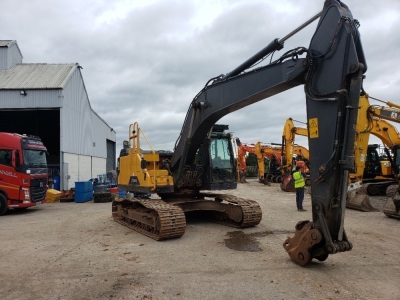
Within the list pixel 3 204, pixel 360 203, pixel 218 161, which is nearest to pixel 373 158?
pixel 360 203

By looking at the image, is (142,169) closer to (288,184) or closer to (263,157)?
(288,184)

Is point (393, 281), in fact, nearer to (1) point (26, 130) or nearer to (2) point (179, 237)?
(2) point (179, 237)

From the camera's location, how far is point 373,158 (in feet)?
66.5

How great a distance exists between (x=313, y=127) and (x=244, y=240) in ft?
11.5

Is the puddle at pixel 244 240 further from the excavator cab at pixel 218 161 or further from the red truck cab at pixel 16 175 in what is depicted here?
the red truck cab at pixel 16 175

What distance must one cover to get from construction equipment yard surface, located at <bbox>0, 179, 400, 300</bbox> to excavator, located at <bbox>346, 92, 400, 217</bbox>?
4213 millimetres

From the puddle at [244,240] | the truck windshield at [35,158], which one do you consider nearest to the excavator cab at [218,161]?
the puddle at [244,240]

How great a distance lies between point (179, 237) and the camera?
8.61 metres

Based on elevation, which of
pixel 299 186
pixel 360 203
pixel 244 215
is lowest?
pixel 360 203

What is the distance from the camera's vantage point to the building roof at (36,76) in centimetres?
2178

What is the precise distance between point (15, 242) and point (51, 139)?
25.3m

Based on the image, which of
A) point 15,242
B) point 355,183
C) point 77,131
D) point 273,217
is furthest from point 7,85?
point 355,183

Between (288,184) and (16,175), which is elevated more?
(16,175)

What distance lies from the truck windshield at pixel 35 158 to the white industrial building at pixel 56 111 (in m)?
5.50
